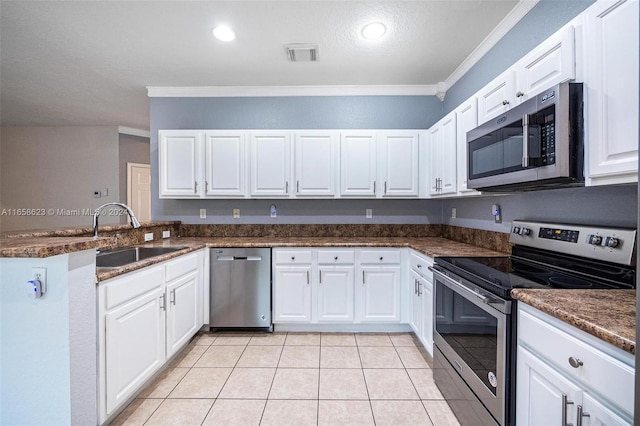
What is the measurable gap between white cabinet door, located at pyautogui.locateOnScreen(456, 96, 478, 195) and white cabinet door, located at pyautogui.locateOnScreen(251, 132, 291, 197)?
1.62 m

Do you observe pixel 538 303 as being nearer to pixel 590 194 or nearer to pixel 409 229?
pixel 590 194

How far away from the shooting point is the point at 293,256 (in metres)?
2.75

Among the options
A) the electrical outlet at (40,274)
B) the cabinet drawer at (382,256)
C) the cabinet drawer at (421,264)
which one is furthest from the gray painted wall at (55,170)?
the cabinet drawer at (421,264)

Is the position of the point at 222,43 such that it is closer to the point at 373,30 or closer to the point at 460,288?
the point at 373,30

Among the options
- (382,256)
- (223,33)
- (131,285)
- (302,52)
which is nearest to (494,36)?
(302,52)

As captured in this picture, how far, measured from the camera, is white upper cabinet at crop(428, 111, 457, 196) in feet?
7.84

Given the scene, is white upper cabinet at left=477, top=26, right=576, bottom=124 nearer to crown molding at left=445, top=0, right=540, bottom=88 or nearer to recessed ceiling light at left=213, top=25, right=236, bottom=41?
crown molding at left=445, top=0, right=540, bottom=88

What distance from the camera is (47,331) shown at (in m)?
1.23

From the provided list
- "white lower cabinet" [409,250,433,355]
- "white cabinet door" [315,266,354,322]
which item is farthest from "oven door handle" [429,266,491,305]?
"white cabinet door" [315,266,354,322]

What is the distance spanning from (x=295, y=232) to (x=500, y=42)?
260 cm

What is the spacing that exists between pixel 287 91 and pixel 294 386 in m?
2.96

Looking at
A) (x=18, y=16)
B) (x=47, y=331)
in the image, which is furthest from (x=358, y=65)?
(x=47, y=331)

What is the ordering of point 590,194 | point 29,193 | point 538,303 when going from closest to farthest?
point 538,303 < point 590,194 < point 29,193

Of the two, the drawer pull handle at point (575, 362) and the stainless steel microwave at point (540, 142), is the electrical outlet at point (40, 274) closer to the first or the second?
the drawer pull handle at point (575, 362)
